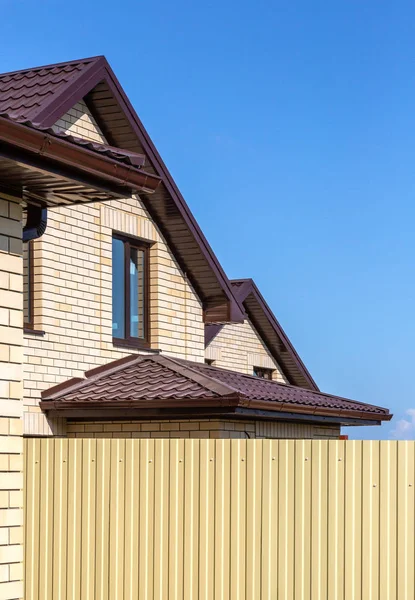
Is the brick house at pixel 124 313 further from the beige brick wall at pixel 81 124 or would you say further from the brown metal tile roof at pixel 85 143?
the brown metal tile roof at pixel 85 143

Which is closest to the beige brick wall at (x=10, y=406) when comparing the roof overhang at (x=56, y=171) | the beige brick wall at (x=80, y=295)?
the roof overhang at (x=56, y=171)

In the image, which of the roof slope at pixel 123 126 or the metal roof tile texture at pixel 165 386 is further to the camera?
the roof slope at pixel 123 126

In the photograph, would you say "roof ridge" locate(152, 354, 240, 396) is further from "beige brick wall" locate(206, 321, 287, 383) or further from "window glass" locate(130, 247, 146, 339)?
"beige brick wall" locate(206, 321, 287, 383)

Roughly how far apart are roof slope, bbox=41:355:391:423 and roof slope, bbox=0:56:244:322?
1.44 m

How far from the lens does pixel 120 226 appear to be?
14219mm

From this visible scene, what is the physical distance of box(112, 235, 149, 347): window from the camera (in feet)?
47.0

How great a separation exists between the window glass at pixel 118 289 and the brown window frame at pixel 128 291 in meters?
0.05

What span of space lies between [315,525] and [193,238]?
24.5ft

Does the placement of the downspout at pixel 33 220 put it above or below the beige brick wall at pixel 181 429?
above

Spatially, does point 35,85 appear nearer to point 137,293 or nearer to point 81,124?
point 81,124

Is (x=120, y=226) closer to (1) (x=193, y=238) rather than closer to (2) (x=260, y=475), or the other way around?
(1) (x=193, y=238)

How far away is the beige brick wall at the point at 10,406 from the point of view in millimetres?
7391

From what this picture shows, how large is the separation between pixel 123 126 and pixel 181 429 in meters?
4.24

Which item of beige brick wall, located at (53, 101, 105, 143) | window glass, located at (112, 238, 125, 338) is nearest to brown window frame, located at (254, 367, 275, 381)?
window glass, located at (112, 238, 125, 338)
